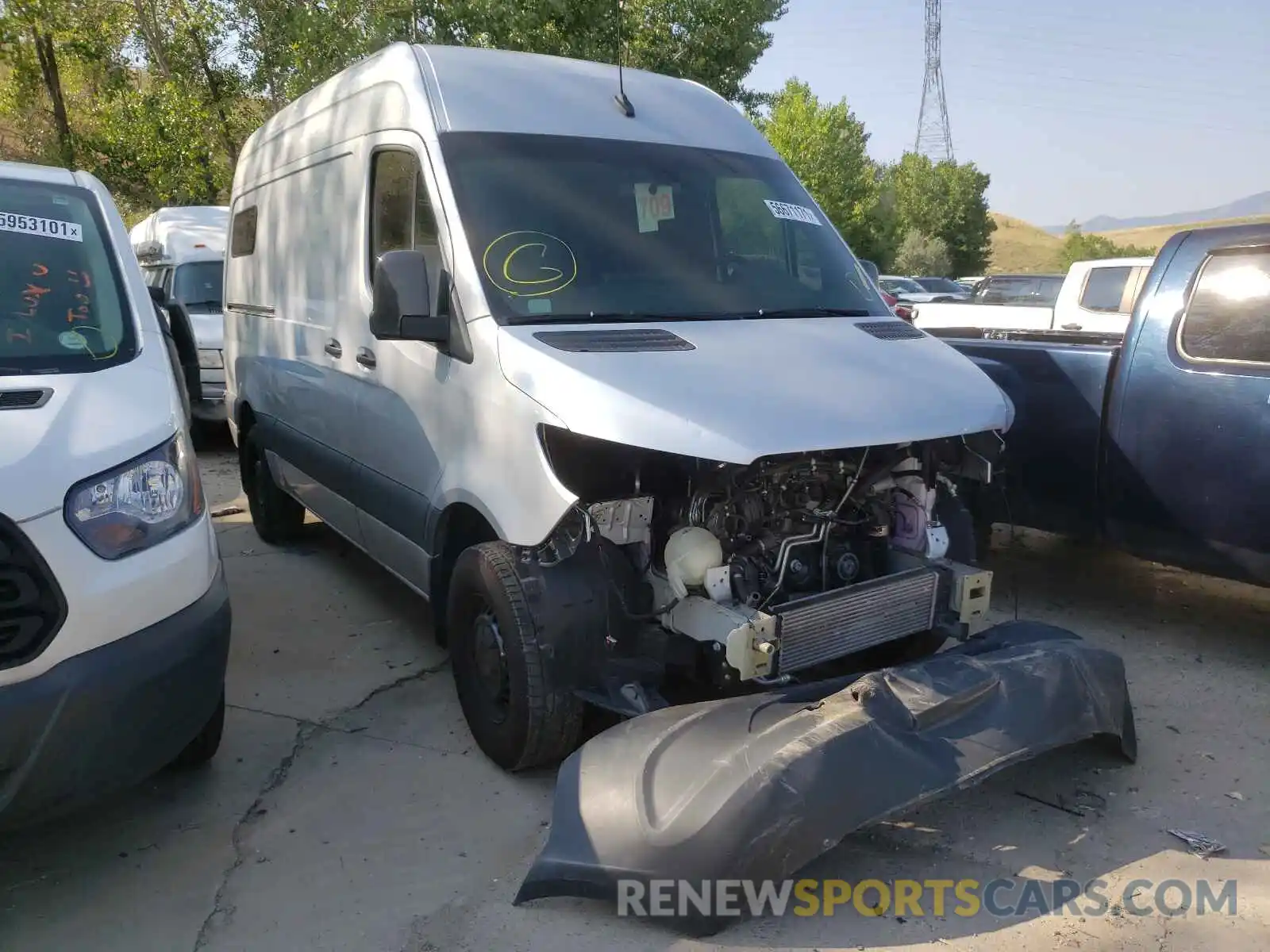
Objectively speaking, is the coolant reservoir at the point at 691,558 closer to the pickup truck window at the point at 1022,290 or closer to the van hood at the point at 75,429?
the van hood at the point at 75,429

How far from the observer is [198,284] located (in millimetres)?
11242

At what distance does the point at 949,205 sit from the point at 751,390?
62.8 meters

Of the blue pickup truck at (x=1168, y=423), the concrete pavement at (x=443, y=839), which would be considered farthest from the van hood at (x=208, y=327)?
the blue pickup truck at (x=1168, y=423)

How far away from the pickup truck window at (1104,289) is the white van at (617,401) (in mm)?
6913

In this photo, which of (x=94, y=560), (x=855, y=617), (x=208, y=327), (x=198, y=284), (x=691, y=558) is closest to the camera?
(x=94, y=560)

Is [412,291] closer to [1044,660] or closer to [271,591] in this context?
[1044,660]

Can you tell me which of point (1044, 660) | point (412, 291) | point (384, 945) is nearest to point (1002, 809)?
point (1044, 660)

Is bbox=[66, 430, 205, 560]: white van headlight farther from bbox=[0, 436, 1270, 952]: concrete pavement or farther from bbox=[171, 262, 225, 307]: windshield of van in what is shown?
bbox=[171, 262, 225, 307]: windshield of van

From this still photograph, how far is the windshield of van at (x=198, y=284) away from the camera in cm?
1109

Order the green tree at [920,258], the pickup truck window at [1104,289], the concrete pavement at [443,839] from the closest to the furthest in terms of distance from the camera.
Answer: the concrete pavement at [443,839]
the pickup truck window at [1104,289]
the green tree at [920,258]

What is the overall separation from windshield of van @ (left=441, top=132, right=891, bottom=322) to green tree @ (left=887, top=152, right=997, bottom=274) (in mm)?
57105

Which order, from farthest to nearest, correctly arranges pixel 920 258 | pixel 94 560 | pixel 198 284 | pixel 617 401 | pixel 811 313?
pixel 920 258 < pixel 198 284 < pixel 811 313 < pixel 617 401 < pixel 94 560

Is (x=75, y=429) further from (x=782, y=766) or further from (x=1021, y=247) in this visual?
(x=1021, y=247)

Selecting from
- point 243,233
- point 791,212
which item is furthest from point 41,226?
point 243,233
